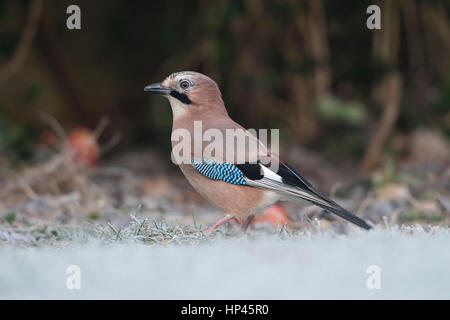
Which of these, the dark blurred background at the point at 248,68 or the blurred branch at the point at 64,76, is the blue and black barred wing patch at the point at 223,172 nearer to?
the dark blurred background at the point at 248,68

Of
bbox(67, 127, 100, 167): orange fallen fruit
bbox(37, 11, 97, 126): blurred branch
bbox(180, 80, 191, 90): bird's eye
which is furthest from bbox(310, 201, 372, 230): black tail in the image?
bbox(37, 11, 97, 126): blurred branch

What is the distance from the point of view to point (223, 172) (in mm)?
3576

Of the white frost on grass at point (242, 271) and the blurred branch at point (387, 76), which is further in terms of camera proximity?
the blurred branch at point (387, 76)

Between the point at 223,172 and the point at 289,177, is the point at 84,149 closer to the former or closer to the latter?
the point at 223,172

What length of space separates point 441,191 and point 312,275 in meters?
2.96

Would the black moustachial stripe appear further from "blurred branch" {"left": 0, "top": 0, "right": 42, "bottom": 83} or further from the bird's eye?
"blurred branch" {"left": 0, "top": 0, "right": 42, "bottom": 83}

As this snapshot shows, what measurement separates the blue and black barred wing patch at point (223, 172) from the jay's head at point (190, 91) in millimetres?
448

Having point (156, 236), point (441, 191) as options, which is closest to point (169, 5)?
point (441, 191)

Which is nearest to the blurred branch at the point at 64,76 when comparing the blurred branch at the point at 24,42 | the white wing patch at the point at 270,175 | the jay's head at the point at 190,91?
the blurred branch at the point at 24,42

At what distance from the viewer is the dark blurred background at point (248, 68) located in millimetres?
6566

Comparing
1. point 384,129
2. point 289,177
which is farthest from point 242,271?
point 384,129

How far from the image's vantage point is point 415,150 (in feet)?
22.3

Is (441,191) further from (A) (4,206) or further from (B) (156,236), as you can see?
(A) (4,206)

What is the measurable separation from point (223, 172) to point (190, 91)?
0.59 m
